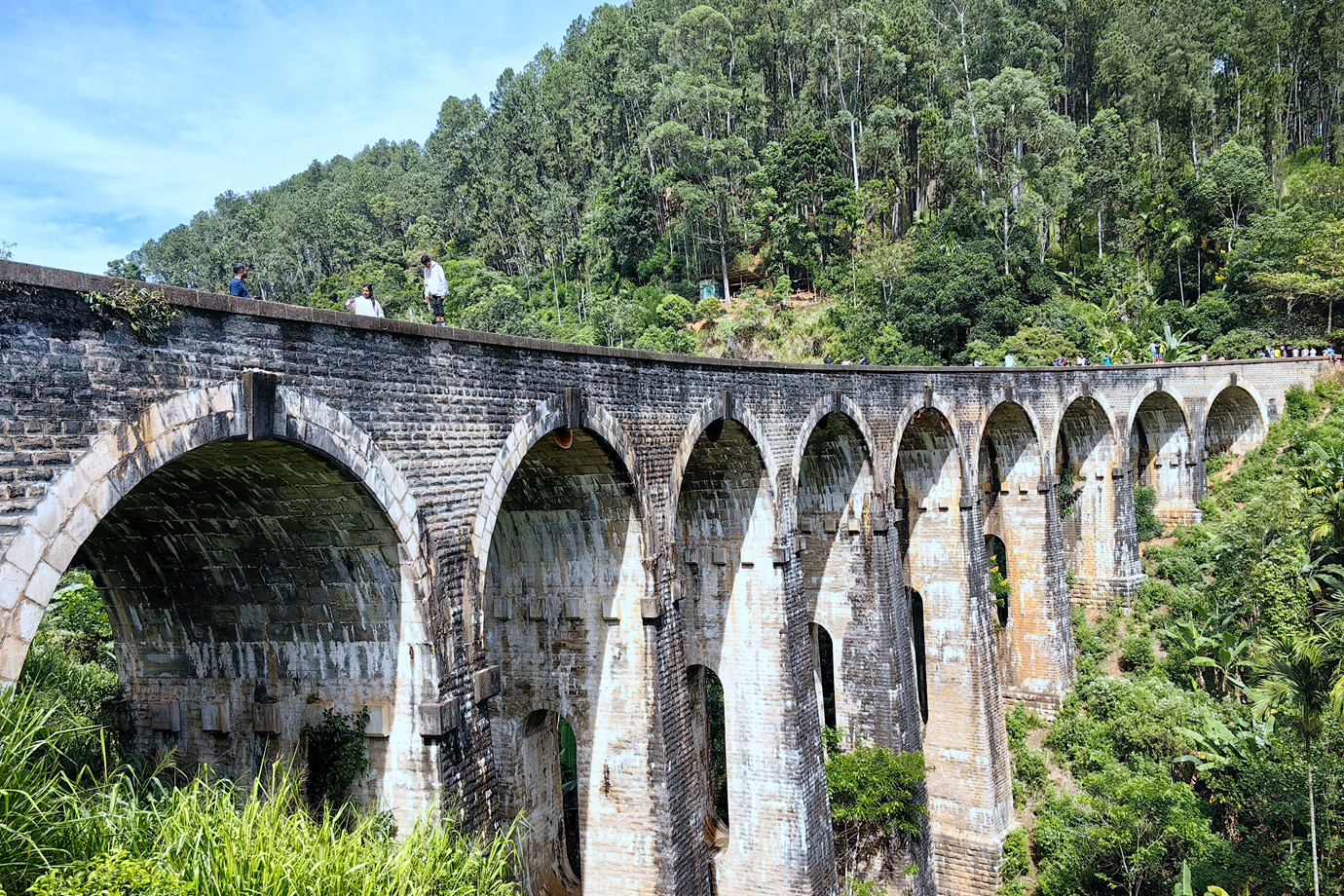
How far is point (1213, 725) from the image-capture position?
782 inches

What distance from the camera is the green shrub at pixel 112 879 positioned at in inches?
183

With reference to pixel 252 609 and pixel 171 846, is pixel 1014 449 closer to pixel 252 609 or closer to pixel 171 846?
pixel 252 609

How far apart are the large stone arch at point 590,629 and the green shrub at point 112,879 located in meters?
5.94

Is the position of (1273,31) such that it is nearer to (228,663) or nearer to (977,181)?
(977,181)

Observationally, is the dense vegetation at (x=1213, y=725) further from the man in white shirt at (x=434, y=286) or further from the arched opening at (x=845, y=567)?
the man in white shirt at (x=434, y=286)

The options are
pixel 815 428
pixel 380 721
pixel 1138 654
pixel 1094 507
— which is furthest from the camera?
pixel 1094 507

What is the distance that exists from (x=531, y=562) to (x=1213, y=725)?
53.8ft

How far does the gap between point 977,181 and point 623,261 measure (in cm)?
1785

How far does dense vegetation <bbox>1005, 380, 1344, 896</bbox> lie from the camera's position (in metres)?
16.0

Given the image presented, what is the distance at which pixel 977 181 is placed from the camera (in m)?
41.3

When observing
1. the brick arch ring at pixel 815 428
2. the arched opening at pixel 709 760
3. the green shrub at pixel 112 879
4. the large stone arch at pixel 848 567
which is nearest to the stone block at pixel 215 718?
the green shrub at pixel 112 879

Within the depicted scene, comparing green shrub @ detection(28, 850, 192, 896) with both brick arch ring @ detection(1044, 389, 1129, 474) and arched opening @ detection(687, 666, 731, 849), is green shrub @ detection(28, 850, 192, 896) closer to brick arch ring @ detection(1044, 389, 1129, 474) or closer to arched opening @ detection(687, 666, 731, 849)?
arched opening @ detection(687, 666, 731, 849)

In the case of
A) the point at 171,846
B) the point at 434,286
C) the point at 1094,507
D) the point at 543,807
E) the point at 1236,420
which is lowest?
the point at 543,807

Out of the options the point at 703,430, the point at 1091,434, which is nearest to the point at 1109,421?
the point at 1091,434
